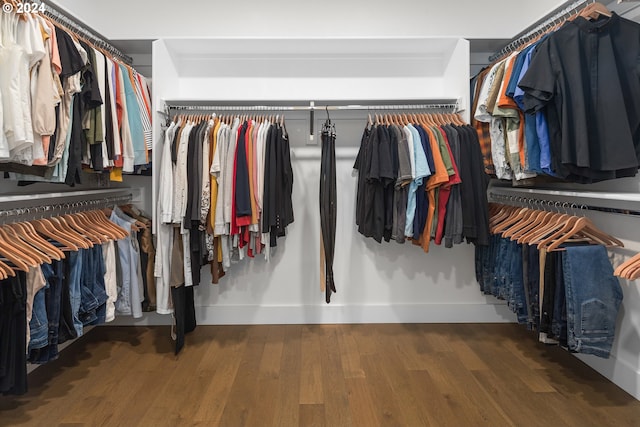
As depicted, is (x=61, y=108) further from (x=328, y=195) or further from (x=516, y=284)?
(x=516, y=284)

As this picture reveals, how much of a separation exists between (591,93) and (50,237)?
3.10 m

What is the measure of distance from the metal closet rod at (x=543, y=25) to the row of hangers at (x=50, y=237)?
3132mm

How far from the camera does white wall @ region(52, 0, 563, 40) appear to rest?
303 centimetres

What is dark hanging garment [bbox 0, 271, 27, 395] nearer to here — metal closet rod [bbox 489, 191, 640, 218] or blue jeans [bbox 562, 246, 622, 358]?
blue jeans [bbox 562, 246, 622, 358]

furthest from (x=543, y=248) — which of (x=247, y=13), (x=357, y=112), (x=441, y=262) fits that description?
(x=247, y=13)

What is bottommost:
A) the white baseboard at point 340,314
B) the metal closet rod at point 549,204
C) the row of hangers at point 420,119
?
the white baseboard at point 340,314

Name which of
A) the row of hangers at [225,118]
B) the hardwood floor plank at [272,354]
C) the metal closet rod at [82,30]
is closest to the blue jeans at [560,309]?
the hardwood floor plank at [272,354]

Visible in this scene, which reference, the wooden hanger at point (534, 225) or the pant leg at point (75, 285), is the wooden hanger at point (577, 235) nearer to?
the wooden hanger at point (534, 225)

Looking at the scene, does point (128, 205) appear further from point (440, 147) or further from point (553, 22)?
point (553, 22)

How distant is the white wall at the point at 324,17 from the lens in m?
3.03

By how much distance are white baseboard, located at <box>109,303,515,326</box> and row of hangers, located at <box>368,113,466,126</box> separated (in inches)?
60.4

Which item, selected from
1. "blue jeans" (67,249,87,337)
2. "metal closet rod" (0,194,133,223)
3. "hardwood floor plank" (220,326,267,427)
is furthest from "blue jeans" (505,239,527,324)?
"metal closet rod" (0,194,133,223)

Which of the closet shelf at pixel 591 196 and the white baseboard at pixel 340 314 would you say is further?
the white baseboard at pixel 340 314

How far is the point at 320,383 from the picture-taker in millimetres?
2264
